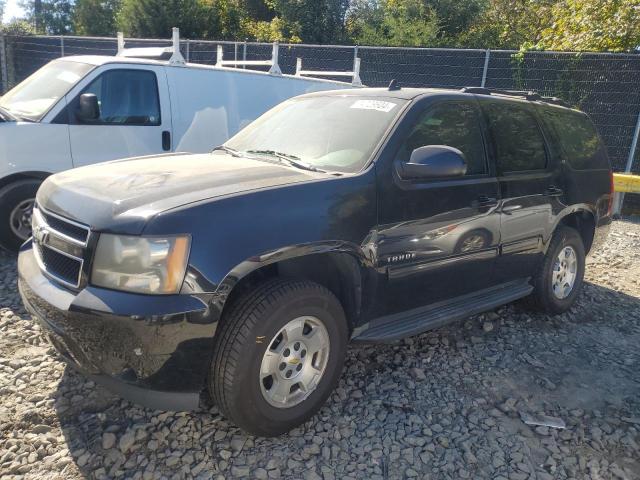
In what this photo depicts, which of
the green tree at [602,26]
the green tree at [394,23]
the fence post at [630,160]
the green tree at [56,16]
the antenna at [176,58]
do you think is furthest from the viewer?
the green tree at [56,16]

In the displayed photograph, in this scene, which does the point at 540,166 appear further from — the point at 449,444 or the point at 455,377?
the point at 449,444

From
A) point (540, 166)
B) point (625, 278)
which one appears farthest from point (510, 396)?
point (625, 278)

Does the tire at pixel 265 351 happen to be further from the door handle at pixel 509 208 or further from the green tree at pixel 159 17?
the green tree at pixel 159 17

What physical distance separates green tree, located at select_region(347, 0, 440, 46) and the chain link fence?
25.4ft

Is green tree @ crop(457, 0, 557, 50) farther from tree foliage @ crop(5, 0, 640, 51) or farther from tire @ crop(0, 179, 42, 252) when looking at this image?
tire @ crop(0, 179, 42, 252)

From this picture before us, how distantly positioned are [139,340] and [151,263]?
0.35 metres

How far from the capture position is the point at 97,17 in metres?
30.5

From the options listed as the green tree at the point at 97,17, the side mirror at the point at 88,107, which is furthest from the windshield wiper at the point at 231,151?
the green tree at the point at 97,17

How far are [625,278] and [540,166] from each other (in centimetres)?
254

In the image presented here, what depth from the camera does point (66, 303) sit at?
2.57 m

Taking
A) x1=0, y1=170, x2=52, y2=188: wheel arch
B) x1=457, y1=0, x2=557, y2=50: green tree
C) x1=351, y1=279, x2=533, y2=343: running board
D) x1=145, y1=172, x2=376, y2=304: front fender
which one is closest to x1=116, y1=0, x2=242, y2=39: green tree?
x1=457, y1=0, x2=557, y2=50: green tree

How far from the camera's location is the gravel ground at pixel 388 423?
2736 mm

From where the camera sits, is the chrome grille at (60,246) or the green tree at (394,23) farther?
the green tree at (394,23)

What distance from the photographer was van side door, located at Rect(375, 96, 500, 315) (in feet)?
10.7
